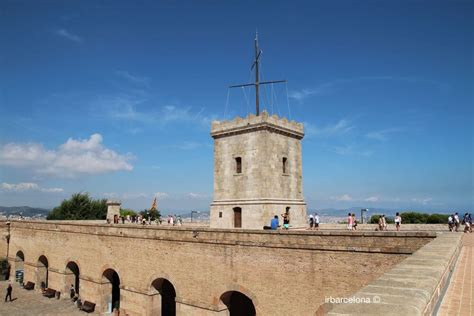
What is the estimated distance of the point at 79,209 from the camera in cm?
4822

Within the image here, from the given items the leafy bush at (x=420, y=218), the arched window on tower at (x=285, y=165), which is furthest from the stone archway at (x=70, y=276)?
the leafy bush at (x=420, y=218)

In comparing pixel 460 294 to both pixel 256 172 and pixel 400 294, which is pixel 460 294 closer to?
pixel 400 294

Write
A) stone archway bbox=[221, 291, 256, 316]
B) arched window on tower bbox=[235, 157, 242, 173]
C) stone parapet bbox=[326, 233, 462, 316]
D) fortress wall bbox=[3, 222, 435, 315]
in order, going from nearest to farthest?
stone parapet bbox=[326, 233, 462, 316] < fortress wall bbox=[3, 222, 435, 315] < stone archway bbox=[221, 291, 256, 316] < arched window on tower bbox=[235, 157, 242, 173]

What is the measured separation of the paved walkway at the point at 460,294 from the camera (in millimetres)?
4375

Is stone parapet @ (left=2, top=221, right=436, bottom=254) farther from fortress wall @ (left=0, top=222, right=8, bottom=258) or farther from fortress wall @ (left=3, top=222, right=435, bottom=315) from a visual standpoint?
fortress wall @ (left=0, top=222, right=8, bottom=258)

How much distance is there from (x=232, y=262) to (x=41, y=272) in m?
19.2

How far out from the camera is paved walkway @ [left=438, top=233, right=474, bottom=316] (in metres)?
4.38

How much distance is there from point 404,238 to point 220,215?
12035mm

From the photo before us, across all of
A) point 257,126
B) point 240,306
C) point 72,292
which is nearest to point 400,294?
point 240,306

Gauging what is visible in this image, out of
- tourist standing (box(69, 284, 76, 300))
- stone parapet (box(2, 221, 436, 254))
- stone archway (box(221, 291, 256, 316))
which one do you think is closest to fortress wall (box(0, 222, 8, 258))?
tourist standing (box(69, 284, 76, 300))

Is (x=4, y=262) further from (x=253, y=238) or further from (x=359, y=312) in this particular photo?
(x=359, y=312)

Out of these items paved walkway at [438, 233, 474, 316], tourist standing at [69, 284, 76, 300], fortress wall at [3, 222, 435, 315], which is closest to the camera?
paved walkway at [438, 233, 474, 316]

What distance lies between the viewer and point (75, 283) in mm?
25641

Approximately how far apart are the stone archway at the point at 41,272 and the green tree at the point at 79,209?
20.6 m
